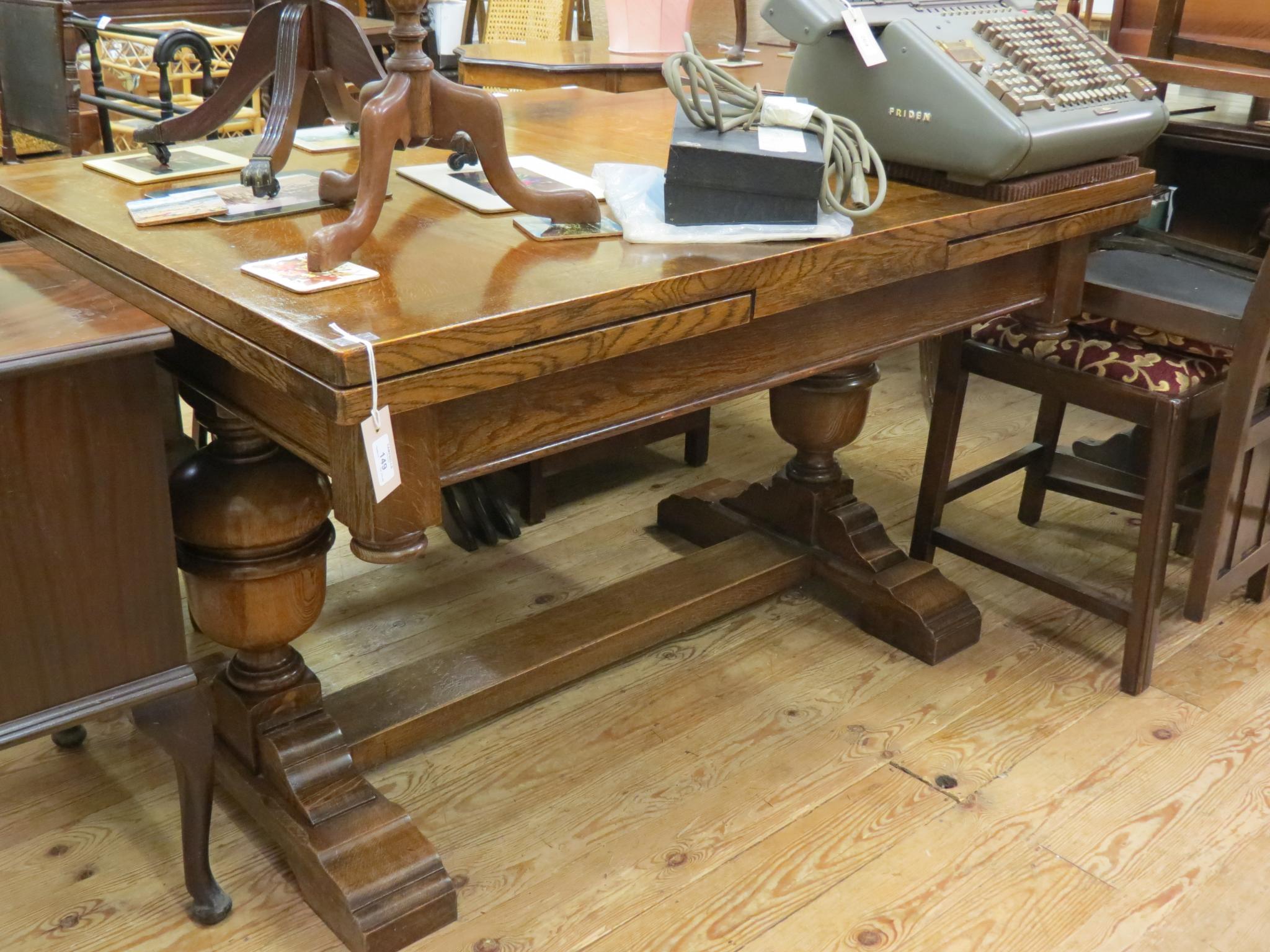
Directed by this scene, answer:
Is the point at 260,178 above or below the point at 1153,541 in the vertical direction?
above

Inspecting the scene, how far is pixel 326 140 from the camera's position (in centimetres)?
169

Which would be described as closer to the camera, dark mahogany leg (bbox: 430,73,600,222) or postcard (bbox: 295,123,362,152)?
dark mahogany leg (bbox: 430,73,600,222)

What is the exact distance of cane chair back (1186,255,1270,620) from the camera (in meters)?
1.62

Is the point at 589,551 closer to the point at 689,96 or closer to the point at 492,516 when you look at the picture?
the point at 492,516

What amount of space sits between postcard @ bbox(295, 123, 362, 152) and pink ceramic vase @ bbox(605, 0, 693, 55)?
123 centimetres

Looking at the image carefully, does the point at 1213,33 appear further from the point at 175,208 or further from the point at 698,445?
the point at 175,208

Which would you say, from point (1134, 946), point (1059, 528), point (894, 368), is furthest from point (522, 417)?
point (894, 368)

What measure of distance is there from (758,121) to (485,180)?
0.34 metres

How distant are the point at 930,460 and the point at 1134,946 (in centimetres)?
87

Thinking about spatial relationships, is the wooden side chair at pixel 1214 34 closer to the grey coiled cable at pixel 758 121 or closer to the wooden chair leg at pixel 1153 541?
the wooden chair leg at pixel 1153 541

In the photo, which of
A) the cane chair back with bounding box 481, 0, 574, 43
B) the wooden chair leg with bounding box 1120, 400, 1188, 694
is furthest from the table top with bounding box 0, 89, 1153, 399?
the cane chair back with bounding box 481, 0, 574, 43

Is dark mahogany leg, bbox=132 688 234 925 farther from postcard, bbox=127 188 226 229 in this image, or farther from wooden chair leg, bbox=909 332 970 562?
wooden chair leg, bbox=909 332 970 562

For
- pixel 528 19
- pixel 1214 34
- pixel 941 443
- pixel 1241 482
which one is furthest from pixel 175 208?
pixel 528 19

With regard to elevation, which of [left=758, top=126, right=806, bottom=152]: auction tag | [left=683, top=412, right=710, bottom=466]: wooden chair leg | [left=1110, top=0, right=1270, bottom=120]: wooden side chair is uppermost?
[left=1110, top=0, right=1270, bottom=120]: wooden side chair
